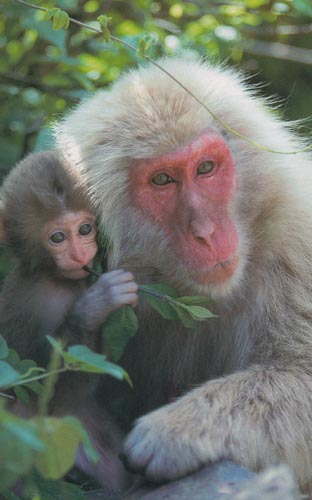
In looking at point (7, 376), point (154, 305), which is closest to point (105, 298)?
point (154, 305)

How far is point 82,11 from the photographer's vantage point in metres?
7.62

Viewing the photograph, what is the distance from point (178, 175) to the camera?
463 centimetres

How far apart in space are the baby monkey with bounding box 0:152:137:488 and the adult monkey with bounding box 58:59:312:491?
222 millimetres

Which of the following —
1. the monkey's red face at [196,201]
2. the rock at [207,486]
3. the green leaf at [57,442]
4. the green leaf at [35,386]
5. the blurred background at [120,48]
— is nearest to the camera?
the green leaf at [57,442]

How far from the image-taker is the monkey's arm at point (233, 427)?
4.25 m

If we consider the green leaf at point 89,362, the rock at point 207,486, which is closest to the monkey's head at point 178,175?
the rock at point 207,486

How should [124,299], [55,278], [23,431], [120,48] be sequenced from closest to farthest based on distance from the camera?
[23,431] < [124,299] < [55,278] < [120,48]

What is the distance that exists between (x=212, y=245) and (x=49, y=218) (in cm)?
85

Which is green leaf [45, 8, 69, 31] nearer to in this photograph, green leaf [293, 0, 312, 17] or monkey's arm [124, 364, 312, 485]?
monkey's arm [124, 364, 312, 485]

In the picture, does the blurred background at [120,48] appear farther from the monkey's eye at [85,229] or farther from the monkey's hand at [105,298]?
the monkey's hand at [105,298]

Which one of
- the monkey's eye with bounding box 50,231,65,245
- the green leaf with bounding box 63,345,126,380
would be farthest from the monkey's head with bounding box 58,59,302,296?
the green leaf with bounding box 63,345,126,380

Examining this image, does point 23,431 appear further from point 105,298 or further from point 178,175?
point 178,175

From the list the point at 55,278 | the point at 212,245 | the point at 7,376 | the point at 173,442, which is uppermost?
the point at 212,245

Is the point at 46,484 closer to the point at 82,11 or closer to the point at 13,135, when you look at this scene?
the point at 13,135
